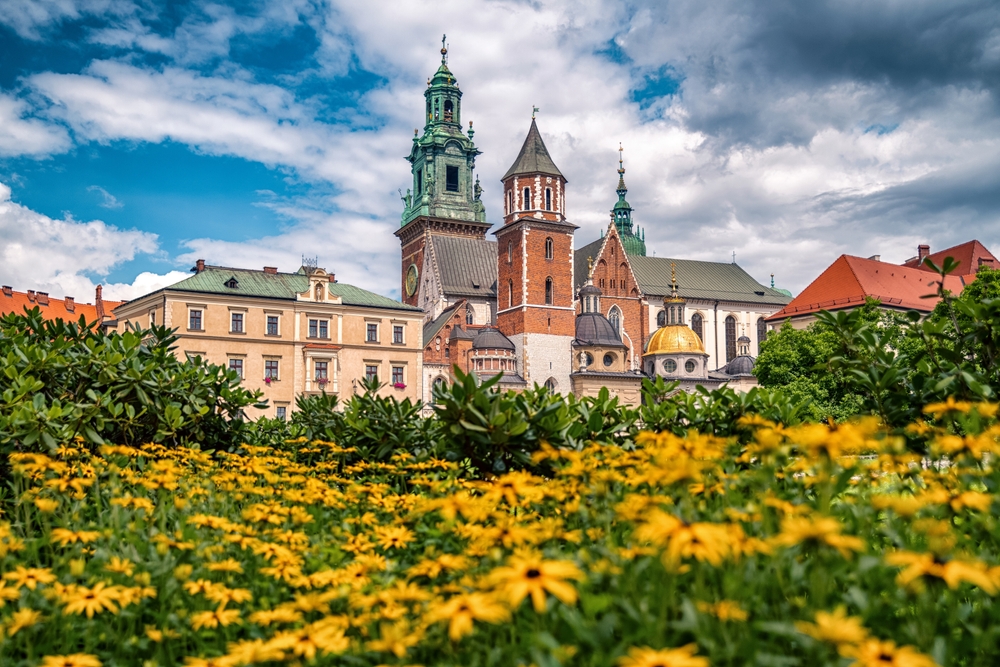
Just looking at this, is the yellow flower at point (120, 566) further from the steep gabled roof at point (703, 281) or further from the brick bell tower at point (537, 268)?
the steep gabled roof at point (703, 281)

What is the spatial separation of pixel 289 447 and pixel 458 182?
71.1m

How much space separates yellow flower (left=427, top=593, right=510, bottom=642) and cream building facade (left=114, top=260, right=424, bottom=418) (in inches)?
1612

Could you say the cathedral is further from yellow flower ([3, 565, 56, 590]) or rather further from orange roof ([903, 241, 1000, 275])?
yellow flower ([3, 565, 56, 590])

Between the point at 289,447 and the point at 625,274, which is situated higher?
the point at 625,274

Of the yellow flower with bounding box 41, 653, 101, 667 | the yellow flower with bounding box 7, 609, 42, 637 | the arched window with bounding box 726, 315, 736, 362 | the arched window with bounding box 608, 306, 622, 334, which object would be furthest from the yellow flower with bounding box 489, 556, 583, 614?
the arched window with bounding box 726, 315, 736, 362

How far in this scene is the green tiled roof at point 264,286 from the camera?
44.0 metres

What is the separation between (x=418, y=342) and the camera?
4872 cm

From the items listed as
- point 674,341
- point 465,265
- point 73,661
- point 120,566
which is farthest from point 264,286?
point 73,661

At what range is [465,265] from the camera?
2719 inches

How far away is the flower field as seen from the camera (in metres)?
2.49

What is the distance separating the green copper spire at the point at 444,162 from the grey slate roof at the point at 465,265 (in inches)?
173

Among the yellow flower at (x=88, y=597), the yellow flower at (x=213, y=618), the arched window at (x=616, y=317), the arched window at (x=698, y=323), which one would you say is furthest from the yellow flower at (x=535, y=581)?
the arched window at (x=698, y=323)

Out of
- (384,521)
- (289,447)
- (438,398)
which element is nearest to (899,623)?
(384,521)

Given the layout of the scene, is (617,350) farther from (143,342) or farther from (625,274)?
(143,342)
